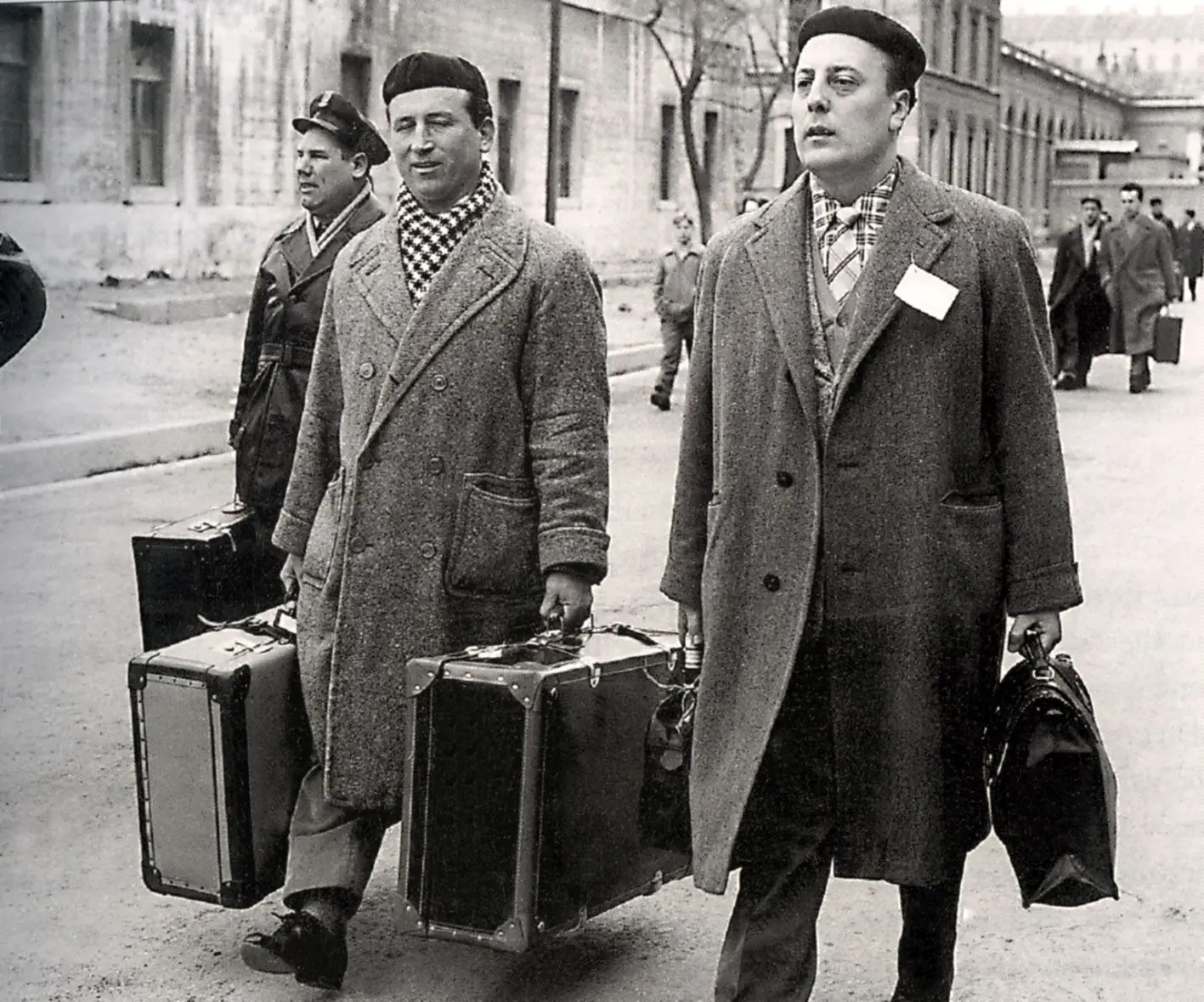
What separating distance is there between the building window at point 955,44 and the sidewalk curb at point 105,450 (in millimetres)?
4379

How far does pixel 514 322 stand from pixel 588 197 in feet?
40.8

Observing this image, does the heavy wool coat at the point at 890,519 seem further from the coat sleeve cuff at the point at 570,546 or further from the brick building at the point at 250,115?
the brick building at the point at 250,115

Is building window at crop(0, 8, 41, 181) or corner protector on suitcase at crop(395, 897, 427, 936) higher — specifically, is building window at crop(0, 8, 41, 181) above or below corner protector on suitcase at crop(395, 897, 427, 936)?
above

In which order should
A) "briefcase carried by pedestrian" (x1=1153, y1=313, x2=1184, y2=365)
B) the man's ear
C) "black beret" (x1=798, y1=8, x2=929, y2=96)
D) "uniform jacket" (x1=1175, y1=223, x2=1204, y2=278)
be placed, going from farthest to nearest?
"briefcase carried by pedestrian" (x1=1153, y1=313, x2=1184, y2=365) < "uniform jacket" (x1=1175, y1=223, x2=1204, y2=278) < the man's ear < "black beret" (x1=798, y1=8, x2=929, y2=96)

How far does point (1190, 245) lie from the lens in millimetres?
15945

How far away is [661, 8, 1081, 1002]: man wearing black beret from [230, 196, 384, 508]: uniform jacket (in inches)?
68.1

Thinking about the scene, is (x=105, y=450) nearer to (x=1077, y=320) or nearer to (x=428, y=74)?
(x=428, y=74)

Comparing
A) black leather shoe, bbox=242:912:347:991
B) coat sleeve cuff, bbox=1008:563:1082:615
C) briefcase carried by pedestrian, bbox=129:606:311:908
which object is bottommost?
black leather shoe, bbox=242:912:347:991

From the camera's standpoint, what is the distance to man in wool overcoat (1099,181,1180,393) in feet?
50.3

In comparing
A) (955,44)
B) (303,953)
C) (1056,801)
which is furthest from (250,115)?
(1056,801)

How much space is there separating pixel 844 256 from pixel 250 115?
29.3 feet

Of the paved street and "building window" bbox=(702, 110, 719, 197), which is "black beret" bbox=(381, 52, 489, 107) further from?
"building window" bbox=(702, 110, 719, 197)

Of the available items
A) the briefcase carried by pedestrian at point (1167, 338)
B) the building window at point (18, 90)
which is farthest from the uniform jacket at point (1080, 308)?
the building window at point (18, 90)

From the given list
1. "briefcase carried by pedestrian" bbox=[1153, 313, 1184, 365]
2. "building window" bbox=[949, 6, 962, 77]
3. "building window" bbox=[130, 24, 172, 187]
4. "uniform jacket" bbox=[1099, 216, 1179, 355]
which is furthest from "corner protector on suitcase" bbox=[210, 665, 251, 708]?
"briefcase carried by pedestrian" bbox=[1153, 313, 1184, 365]
